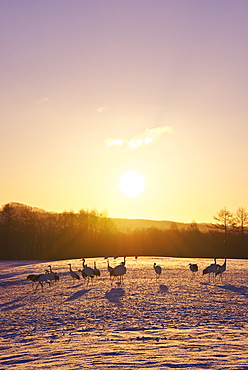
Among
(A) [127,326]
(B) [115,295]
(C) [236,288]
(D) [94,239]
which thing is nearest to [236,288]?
(C) [236,288]

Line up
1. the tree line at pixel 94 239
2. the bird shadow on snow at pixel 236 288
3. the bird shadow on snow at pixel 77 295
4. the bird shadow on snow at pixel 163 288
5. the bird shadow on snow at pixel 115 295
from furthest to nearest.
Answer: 1. the tree line at pixel 94 239
2. the bird shadow on snow at pixel 236 288
3. the bird shadow on snow at pixel 163 288
4. the bird shadow on snow at pixel 77 295
5. the bird shadow on snow at pixel 115 295

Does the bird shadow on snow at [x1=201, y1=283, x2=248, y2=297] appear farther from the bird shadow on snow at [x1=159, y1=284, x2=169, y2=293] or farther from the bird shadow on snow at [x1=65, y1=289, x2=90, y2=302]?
the bird shadow on snow at [x1=65, y1=289, x2=90, y2=302]

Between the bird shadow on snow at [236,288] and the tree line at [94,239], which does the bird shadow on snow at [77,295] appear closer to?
the bird shadow on snow at [236,288]

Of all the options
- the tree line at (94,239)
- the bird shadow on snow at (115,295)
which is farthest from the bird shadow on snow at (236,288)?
the tree line at (94,239)

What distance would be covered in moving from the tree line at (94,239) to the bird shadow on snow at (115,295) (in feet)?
178

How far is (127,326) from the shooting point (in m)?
12.4

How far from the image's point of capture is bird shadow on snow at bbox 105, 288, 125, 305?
1770cm

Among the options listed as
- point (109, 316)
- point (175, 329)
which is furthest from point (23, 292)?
point (175, 329)

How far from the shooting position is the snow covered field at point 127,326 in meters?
8.77

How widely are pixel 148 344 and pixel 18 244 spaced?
84.3 metres

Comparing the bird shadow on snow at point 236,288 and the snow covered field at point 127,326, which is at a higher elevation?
the snow covered field at point 127,326

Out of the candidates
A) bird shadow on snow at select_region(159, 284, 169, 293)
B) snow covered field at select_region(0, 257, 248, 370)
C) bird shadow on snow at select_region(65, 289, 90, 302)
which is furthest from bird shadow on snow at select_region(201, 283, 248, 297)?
bird shadow on snow at select_region(65, 289, 90, 302)

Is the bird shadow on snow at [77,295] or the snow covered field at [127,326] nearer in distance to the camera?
the snow covered field at [127,326]

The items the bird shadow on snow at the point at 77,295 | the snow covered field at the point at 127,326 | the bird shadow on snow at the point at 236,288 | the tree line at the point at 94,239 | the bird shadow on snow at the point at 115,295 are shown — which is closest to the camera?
the snow covered field at the point at 127,326
